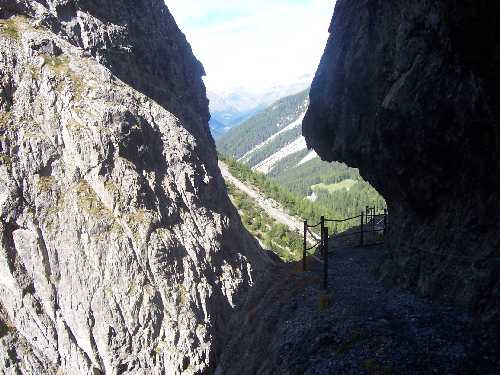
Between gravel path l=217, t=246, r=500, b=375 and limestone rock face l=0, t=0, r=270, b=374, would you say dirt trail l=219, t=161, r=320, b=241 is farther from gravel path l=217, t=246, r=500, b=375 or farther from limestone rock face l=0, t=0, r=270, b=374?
gravel path l=217, t=246, r=500, b=375

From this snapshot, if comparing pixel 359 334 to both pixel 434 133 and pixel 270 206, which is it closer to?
pixel 434 133

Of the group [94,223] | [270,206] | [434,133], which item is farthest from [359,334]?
[270,206]

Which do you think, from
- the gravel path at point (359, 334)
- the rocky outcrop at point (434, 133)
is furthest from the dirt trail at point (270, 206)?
the gravel path at point (359, 334)

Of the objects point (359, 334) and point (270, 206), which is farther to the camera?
point (270, 206)

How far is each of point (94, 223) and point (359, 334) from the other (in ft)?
133

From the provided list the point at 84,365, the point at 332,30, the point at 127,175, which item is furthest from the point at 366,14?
the point at 84,365

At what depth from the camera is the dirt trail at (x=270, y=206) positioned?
136000 mm

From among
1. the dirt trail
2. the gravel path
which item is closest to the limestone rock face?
the gravel path

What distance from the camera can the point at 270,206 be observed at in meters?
145

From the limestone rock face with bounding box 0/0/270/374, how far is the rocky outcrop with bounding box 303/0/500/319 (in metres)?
29.6

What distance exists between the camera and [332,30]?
29.5m

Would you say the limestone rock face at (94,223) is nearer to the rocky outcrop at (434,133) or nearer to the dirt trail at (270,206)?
the rocky outcrop at (434,133)

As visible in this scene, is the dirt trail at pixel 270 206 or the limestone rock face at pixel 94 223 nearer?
the limestone rock face at pixel 94 223

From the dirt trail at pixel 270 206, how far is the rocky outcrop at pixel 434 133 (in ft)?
345
